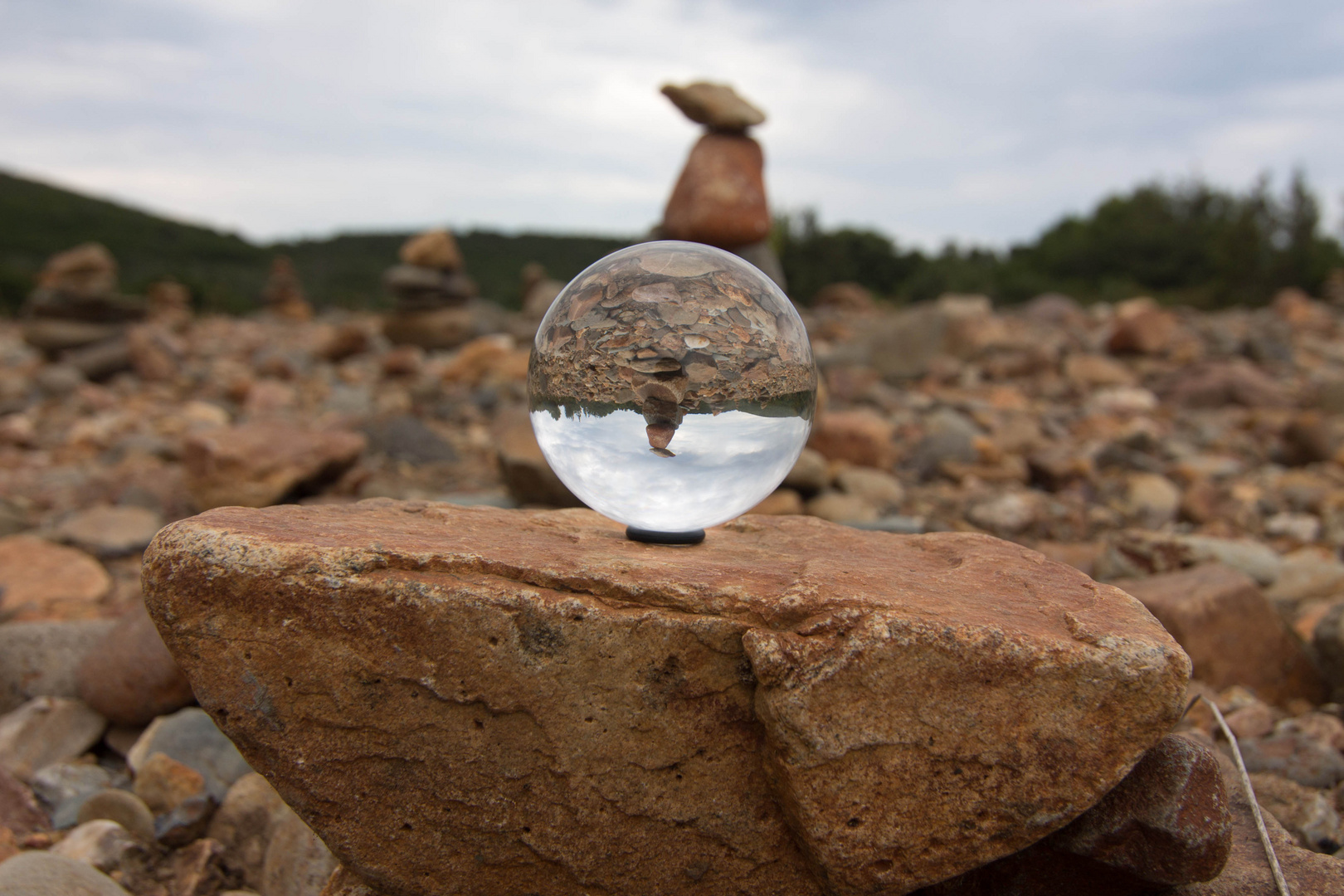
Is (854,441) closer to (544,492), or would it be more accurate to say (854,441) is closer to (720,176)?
(720,176)

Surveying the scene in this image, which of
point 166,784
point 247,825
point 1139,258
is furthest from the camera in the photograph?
point 1139,258

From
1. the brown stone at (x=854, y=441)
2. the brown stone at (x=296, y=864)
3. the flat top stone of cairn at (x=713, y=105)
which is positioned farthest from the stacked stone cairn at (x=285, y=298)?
the brown stone at (x=296, y=864)

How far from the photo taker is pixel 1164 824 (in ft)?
7.30

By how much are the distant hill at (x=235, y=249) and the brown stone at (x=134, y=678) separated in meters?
29.4

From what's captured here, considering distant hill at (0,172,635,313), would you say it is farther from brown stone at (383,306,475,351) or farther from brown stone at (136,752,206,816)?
brown stone at (136,752,206,816)

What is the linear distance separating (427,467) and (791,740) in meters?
6.25

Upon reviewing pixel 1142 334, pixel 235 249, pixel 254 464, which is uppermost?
pixel 235 249

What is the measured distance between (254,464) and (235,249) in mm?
47609

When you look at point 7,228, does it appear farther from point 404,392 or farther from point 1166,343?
point 1166,343

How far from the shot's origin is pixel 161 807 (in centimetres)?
326

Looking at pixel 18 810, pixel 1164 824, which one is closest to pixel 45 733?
pixel 18 810

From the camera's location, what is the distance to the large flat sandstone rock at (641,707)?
2.04m

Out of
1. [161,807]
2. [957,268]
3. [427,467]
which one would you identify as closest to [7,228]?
[957,268]

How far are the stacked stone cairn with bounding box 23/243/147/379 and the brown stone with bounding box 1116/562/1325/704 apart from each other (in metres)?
13.0
